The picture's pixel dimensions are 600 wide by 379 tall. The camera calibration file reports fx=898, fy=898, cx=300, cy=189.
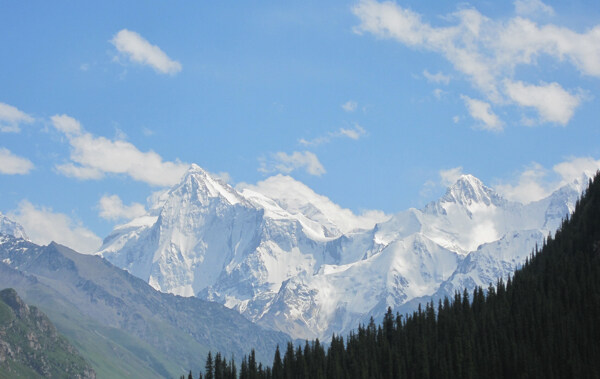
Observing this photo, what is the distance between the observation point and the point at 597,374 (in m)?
198
